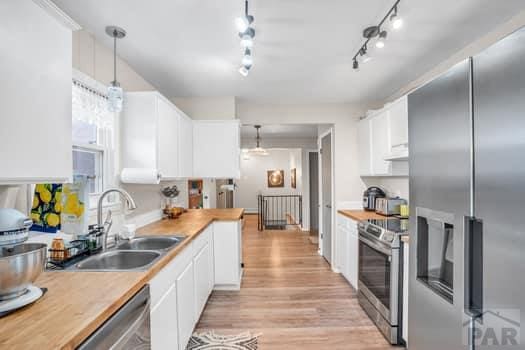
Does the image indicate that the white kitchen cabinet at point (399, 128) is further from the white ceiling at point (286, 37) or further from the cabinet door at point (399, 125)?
the white ceiling at point (286, 37)

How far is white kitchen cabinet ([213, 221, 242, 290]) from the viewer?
324cm

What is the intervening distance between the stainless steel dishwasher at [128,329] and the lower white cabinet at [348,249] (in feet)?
7.87

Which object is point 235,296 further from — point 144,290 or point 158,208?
point 144,290

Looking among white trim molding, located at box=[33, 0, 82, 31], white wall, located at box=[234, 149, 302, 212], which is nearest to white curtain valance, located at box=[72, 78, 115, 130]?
white trim molding, located at box=[33, 0, 82, 31]

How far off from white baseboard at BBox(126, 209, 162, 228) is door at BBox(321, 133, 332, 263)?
2.56 meters

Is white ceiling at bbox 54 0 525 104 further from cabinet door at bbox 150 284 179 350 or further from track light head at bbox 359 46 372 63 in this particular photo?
cabinet door at bbox 150 284 179 350

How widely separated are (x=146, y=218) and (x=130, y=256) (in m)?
1.12

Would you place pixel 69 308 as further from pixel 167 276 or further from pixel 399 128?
pixel 399 128

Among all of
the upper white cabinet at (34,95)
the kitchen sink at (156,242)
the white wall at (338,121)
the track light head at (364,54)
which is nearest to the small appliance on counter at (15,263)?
the upper white cabinet at (34,95)

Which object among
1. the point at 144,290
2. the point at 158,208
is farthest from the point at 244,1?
the point at 158,208

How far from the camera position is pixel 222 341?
90.7 inches

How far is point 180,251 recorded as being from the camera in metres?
1.94

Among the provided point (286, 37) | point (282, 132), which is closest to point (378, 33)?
point (286, 37)

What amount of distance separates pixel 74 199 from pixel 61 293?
76 cm
